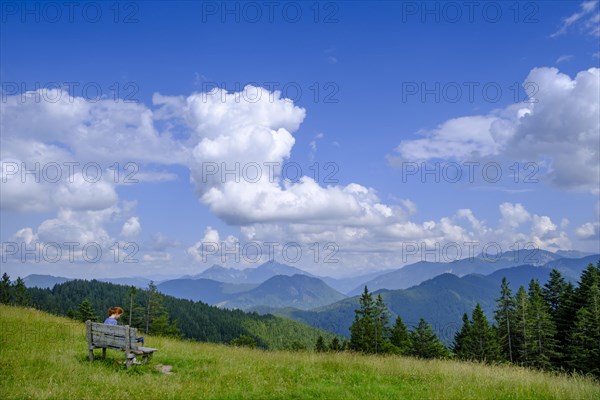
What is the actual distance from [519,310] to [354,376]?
51.4m

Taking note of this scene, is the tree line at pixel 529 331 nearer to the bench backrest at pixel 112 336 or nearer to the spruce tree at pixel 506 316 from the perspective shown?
the spruce tree at pixel 506 316

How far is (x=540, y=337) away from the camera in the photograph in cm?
5275

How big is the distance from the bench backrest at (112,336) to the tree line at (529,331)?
39.3m

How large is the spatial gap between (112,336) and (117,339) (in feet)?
0.84

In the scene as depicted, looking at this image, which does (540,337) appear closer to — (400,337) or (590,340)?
(590,340)

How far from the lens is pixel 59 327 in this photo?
20.5 metres

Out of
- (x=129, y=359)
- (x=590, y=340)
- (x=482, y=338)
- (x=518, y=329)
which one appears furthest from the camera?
(x=482, y=338)

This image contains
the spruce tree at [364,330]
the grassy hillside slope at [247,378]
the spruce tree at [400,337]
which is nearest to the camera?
the grassy hillside slope at [247,378]

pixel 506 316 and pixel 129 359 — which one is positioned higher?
pixel 129 359

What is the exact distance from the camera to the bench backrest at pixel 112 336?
13.4m

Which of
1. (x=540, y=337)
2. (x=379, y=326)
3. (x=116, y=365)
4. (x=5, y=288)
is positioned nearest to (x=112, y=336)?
(x=116, y=365)

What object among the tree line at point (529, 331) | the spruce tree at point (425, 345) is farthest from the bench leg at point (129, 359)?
the spruce tree at point (425, 345)

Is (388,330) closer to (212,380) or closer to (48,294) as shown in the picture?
(212,380)

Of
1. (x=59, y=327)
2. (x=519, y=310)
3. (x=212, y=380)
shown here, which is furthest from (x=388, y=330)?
(x=212, y=380)
